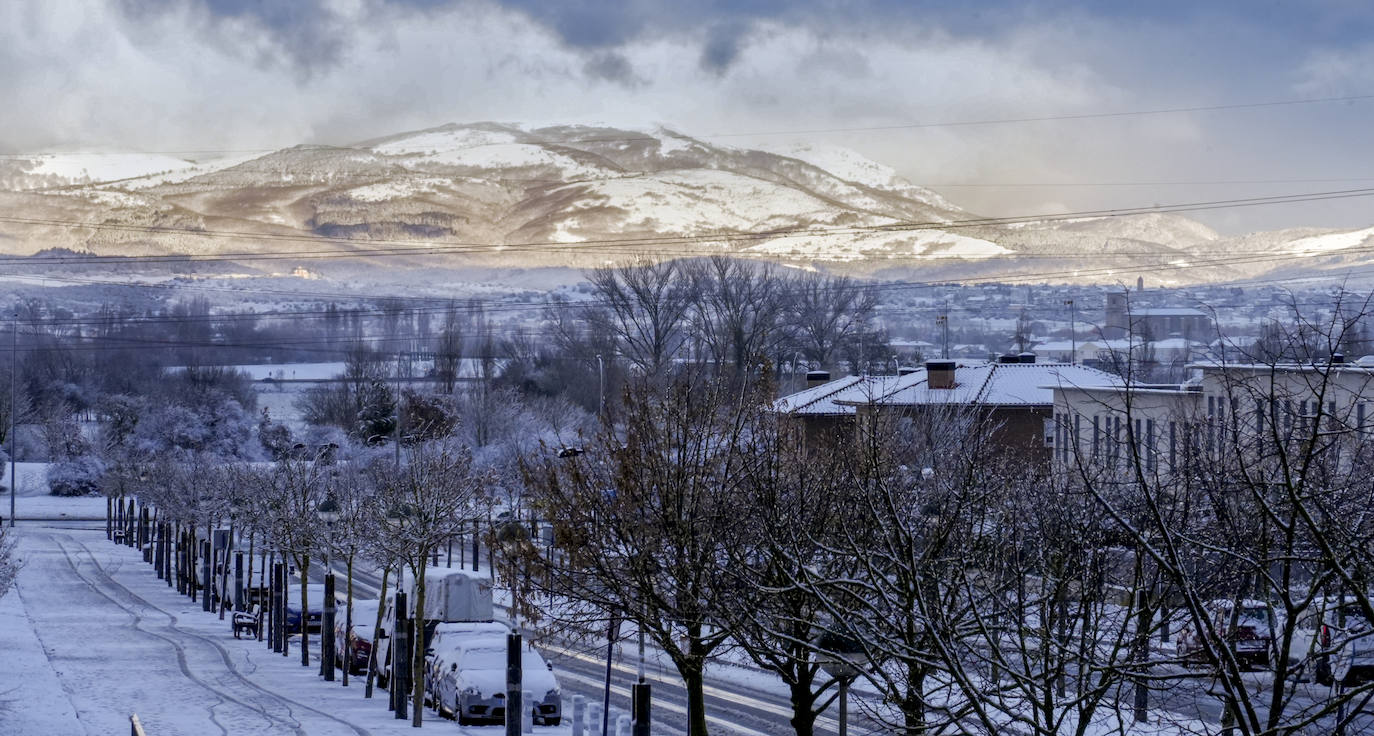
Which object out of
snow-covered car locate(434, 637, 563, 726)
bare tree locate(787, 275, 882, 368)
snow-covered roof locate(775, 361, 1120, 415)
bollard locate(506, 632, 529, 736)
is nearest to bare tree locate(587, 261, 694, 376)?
bare tree locate(787, 275, 882, 368)

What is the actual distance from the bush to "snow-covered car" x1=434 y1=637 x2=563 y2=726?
61.6 metres

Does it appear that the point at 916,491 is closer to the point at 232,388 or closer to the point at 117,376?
the point at 232,388

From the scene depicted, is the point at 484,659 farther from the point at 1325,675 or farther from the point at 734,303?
the point at 734,303

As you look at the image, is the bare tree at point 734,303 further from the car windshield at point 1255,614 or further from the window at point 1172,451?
the car windshield at point 1255,614

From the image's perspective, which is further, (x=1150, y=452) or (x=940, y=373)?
(x=940, y=373)

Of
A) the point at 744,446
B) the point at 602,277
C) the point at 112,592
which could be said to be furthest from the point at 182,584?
the point at 602,277

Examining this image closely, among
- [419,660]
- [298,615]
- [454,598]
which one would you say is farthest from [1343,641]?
[298,615]

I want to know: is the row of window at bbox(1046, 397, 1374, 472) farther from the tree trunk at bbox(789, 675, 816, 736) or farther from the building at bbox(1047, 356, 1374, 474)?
the tree trunk at bbox(789, 675, 816, 736)

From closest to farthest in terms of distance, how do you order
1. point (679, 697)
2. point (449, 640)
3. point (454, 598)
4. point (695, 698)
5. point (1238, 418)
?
point (1238, 418) → point (695, 698) → point (449, 640) → point (679, 697) → point (454, 598)

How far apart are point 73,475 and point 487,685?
6438 centimetres

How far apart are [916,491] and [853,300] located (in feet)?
271

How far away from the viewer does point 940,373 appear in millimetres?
56906

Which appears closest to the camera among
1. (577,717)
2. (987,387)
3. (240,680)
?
(577,717)

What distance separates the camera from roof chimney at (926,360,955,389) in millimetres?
56156
